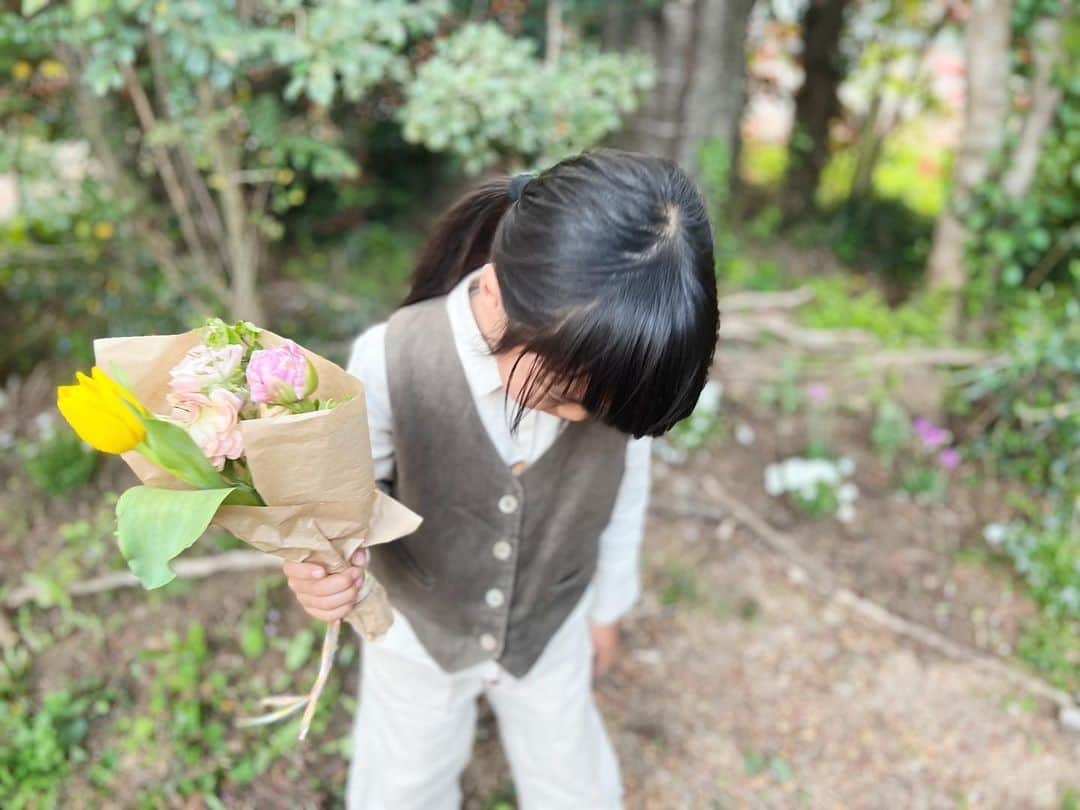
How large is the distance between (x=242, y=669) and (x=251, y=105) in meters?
1.54

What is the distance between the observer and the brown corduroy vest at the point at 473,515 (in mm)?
1106

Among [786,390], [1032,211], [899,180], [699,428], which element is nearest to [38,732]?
[699,428]

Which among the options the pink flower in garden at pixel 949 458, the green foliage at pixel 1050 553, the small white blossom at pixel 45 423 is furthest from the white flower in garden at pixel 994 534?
the small white blossom at pixel 45 423

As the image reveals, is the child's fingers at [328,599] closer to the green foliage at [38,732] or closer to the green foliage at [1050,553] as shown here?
the green foliage at [38,732]

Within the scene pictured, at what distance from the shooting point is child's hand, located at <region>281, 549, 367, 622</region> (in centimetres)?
93

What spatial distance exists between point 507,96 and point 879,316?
69.5 inches

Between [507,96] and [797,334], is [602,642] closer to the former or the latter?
[507,96]

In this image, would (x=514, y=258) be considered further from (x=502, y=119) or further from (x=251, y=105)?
(x=251, y=105)

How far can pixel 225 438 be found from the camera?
→ 77 centimetres

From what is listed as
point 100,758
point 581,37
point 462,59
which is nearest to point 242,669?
point 100,758

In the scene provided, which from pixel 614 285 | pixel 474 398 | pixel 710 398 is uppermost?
pixel 614 285

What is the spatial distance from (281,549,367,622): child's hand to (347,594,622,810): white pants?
13.1 inches

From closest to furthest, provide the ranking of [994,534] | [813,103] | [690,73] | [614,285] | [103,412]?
[103,412]
[614,285]
[994,534]
[690,73]
[813,103]

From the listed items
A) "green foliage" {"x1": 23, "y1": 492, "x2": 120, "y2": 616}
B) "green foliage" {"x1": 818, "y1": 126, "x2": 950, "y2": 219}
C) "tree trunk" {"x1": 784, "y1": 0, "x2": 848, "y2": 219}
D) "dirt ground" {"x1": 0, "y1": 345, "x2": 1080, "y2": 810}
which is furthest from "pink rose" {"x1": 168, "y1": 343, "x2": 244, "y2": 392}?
"tree trunk" {"x1": 784, "y1": 0, "x2": 848, "y2": 219}
